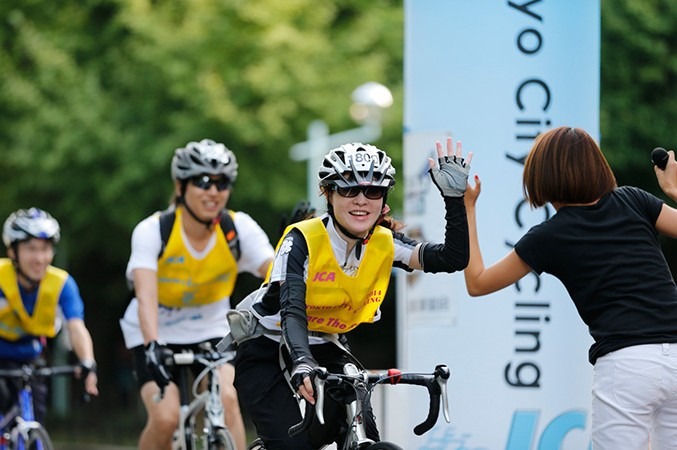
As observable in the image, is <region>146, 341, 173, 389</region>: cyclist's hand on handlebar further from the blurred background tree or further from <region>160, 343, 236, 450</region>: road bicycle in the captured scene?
the blurred background tree

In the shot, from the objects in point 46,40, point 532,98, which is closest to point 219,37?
point 46,40

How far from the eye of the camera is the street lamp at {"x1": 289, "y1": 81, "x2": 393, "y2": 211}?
17641 millimetres

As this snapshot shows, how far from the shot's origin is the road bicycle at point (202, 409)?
27.1ft

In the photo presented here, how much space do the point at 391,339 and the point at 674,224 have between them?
19880 mm

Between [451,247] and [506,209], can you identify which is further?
[506,209]

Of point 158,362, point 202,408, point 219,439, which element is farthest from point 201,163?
point 219,439

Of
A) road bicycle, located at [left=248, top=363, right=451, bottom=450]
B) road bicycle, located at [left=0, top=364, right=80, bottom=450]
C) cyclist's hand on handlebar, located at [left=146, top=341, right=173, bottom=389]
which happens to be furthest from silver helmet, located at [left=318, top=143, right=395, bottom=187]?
road bicycle, located at [left=0, top=364, right=80, bottom=450]

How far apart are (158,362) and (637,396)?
3.35m

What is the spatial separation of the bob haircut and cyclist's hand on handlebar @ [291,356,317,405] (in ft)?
3.98

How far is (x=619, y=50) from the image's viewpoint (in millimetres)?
17109

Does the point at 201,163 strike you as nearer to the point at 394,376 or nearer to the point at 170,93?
the point at 394,376

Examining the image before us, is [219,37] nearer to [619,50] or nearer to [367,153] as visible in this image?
[619,50]

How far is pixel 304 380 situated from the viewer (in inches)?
216

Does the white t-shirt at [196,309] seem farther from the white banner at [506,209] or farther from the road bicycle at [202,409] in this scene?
the white banner at [506,209]
